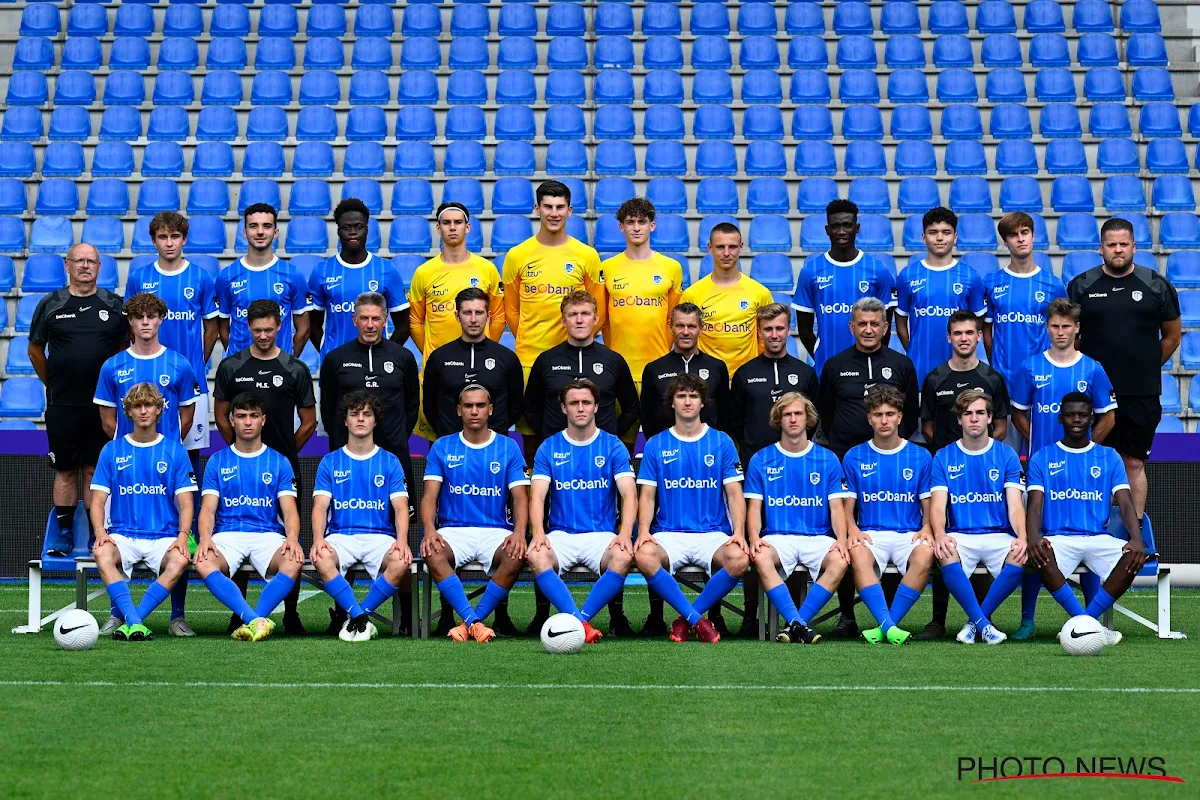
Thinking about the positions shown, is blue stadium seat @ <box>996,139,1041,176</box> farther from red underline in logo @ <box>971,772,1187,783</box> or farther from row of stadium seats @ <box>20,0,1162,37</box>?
red underline in logo @ <box>971,772,1187,783</box>

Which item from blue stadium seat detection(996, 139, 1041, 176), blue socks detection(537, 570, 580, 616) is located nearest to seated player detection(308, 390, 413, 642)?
blue socks detection(537, 570, 580, 616)

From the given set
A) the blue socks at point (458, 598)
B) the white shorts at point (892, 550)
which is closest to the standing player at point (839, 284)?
the white shorts at point (892, 550)

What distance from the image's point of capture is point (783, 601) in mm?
7441

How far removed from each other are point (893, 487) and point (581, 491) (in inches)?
60.9

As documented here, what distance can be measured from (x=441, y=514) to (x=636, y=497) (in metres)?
0.99

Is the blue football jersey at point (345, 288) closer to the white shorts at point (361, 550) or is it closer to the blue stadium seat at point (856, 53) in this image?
the white shorts at point (361, 550)

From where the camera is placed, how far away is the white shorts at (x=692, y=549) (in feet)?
25.3

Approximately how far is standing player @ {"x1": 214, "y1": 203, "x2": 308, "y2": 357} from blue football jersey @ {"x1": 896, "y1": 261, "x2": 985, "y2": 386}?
3.40m

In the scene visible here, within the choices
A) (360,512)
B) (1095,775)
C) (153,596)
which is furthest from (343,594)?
(1095,775)

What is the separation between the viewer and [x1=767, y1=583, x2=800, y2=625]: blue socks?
7.44 metres

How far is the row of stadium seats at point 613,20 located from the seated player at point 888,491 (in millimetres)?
8484

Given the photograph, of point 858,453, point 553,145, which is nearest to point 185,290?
point 858,453

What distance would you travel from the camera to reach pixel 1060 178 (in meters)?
13.7

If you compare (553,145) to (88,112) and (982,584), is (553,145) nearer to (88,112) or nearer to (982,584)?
(88,112)
